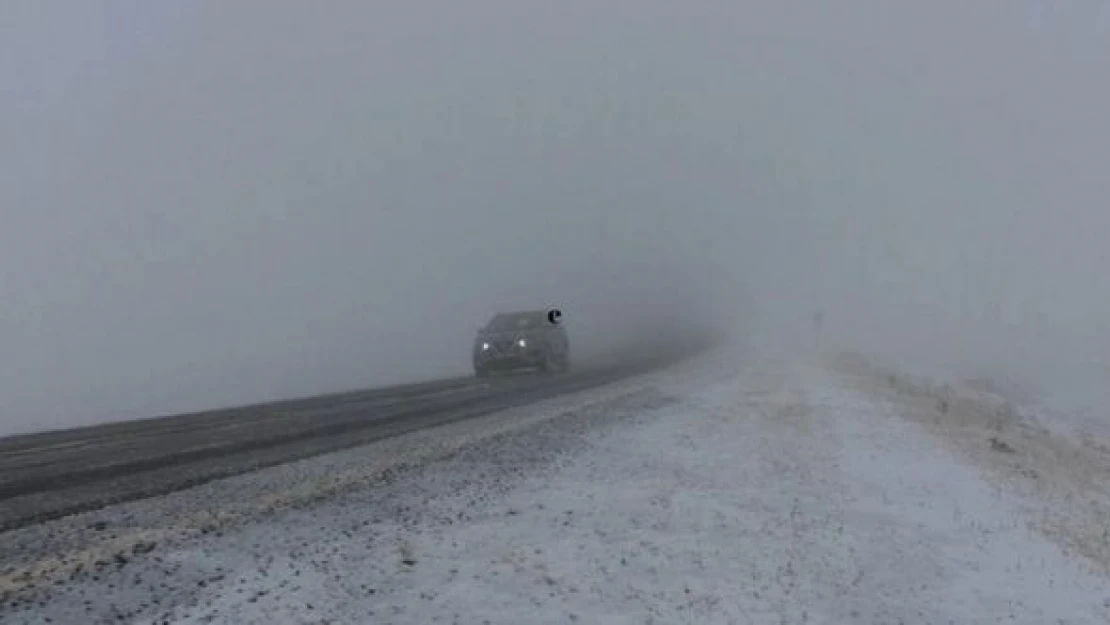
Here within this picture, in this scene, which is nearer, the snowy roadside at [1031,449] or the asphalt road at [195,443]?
the asphalt road at [195,443]

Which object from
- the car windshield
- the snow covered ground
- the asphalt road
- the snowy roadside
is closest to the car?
the car windshield

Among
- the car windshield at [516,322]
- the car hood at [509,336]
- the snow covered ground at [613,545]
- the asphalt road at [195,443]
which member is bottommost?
the snow covered ground at [613,545]

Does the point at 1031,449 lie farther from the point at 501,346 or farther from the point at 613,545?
the point at 501,346

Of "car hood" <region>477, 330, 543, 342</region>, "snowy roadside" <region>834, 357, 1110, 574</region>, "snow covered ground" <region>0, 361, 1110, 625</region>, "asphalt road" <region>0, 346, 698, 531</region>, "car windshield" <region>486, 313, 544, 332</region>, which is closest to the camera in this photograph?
"snow covered ground" <region>0, 361, 1110, 625</region>

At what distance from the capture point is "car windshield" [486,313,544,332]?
105 feet

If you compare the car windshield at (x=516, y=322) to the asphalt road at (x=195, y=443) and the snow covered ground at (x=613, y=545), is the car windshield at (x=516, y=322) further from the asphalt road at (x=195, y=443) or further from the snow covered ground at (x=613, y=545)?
the snow covered ground at (x=613, y=545)

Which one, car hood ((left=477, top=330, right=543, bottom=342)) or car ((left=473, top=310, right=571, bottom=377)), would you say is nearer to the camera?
car ((left=473, top=310, right=571, bottom=377))

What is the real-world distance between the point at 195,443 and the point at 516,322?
739 inches

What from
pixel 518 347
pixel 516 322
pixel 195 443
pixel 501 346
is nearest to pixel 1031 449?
pixel 195 443

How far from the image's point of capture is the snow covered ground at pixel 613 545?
638 cm

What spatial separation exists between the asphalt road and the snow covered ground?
771 millimetres

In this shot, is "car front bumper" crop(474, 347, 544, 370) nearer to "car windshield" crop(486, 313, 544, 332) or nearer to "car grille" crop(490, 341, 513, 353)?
"car grille" crop(490, 341, 513, 353)

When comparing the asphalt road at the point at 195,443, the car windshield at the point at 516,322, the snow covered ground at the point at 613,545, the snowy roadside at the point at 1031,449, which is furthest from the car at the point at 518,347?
the snow covered ground at the point at 613,545

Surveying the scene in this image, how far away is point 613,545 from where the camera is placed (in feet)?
26.6
